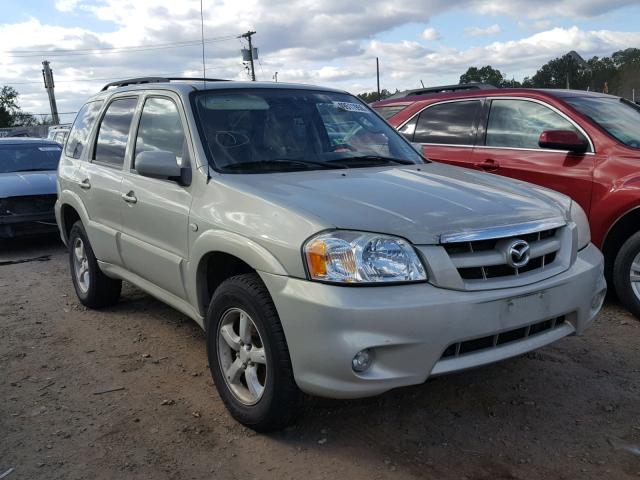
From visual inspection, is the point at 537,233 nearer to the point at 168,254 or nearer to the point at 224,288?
the point at 224,288

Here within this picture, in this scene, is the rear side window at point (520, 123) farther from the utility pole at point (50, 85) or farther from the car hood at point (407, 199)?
the utility pole at point (50, 85)

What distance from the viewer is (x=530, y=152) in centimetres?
558

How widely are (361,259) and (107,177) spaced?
2658mm

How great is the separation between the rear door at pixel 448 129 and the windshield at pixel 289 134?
168cm

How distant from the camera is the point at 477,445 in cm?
304

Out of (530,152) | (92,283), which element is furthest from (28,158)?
(530,152)

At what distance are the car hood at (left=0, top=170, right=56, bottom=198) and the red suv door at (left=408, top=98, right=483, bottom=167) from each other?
16.8ft

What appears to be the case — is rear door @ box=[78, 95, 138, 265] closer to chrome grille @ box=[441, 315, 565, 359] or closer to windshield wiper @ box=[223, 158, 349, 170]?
windshield wiper @ box=[223, 158, 349, 170]

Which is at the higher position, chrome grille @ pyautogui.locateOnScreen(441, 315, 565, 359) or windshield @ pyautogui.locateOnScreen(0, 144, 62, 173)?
windshield @ pyautogui.locateOnScreen(0, 144, 62, 173)

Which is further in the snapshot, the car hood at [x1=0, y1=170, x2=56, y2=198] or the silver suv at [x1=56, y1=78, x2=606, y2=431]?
the car hood at [x1=0, y1=170, x2=56, y2=198]

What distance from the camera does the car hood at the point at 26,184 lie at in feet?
27.7

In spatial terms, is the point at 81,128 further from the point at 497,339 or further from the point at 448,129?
the point at 497,339

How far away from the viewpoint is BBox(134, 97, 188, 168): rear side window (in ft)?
12.7

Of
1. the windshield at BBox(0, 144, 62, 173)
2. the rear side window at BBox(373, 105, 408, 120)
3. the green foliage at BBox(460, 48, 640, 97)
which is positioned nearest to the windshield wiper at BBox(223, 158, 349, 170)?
the rear side window at BBox(373, 105, 408, 120)
